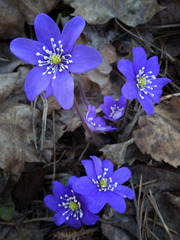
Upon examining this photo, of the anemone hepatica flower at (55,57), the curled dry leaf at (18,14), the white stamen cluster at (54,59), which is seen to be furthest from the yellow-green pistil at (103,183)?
the curled dry leaf at (18,14)

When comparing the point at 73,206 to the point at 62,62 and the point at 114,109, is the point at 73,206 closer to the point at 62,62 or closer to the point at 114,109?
the point at 114,109

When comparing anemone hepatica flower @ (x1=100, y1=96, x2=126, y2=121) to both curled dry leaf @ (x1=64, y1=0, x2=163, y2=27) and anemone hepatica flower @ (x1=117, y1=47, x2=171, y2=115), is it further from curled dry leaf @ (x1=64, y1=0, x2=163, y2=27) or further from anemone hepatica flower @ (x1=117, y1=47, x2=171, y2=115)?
curled dry leaf @ (x1=64, y1=0, x2=163, y2=27)

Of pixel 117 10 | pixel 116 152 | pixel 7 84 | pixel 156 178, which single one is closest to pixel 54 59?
pixel 7 84

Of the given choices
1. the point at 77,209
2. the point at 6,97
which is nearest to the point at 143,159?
the point at 77,209

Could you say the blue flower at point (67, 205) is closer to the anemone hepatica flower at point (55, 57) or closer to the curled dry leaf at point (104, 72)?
the anemone hepatica flower at point (55, 57)

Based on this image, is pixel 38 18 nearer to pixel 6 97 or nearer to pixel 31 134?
pixel 6 97
